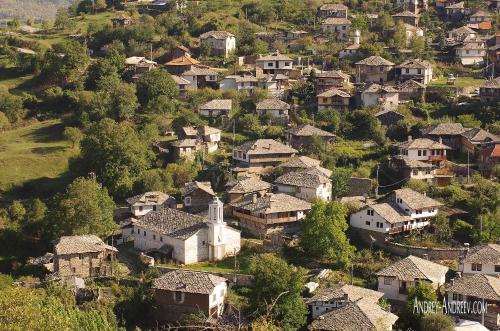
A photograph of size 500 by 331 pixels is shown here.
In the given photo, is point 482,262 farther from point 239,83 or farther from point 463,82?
point 239,83

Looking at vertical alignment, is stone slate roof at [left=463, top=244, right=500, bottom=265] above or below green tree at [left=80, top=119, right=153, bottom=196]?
below

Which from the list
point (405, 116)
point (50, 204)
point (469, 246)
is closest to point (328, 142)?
point (405, 116)

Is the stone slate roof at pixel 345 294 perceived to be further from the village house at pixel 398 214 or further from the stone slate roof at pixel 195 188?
the stone slate roof at pixel 195 188

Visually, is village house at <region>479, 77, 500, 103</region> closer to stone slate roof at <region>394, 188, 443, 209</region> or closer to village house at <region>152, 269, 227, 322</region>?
stone slate roof at <region>394, 188, 443, 209</region>

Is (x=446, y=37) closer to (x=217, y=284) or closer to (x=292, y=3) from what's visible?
(x=292, y=3)

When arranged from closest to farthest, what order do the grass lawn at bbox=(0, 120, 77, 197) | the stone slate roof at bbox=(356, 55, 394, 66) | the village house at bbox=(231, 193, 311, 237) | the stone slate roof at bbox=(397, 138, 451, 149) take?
the village house at bbox=(231, 193, 311, 237)
the stone slate roof at bbox=(397, 138, 451, 149)
the grass lawn at bbox=(0, 120, 77, 197)
the stone slate roof at bbox=(356, 55, 394, 66)

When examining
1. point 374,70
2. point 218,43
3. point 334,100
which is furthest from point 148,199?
point 218,43

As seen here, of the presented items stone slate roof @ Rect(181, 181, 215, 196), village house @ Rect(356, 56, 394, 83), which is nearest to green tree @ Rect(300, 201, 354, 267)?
stone slate roof @ Rect(181, 181, 215, 196)
